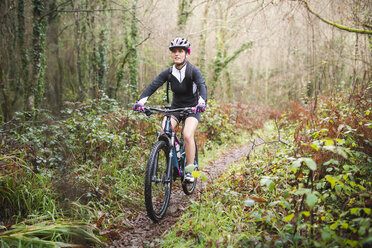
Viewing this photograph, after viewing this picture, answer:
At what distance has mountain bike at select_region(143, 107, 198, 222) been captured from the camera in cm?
307

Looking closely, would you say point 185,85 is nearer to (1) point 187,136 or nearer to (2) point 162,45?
(1) point 187,136

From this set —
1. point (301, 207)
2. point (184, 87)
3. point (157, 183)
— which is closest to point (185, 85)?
point (184, 87)

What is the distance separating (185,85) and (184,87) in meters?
0.04

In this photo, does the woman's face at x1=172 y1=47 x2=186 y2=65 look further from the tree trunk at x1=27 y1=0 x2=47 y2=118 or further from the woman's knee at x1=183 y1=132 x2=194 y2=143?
the tree trunk at x1=27 y1=0 x2=47 y2=118

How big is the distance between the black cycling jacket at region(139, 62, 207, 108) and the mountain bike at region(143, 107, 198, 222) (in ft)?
1.72

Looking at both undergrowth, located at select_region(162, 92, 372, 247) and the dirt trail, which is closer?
undergrowth, located at select_region(162, 92, 372, 247)

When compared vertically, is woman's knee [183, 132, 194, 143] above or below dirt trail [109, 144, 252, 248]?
above

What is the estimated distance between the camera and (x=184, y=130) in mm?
3863

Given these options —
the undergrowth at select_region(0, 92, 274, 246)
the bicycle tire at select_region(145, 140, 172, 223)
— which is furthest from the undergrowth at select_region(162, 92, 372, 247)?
the undergrowth at select_region(0, 92, 274, 246)

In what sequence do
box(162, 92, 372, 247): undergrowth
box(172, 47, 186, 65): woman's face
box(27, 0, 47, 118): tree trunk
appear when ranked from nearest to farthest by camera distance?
box(162, 92, 372, 247): undergrowth
box(172, 47, 186, 65): woman's face
box(27, 0, 47, 118): tree trunk

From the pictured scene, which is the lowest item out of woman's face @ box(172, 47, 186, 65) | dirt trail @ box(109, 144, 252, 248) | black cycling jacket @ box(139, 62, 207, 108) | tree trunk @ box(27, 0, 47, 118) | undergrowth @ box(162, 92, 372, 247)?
dirt trail @ box(109, 144, 252, 248)

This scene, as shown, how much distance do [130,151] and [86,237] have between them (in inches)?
99.5

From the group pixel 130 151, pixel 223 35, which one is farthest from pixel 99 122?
pixel 223 35

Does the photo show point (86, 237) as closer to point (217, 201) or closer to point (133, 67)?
point (217, 201)
